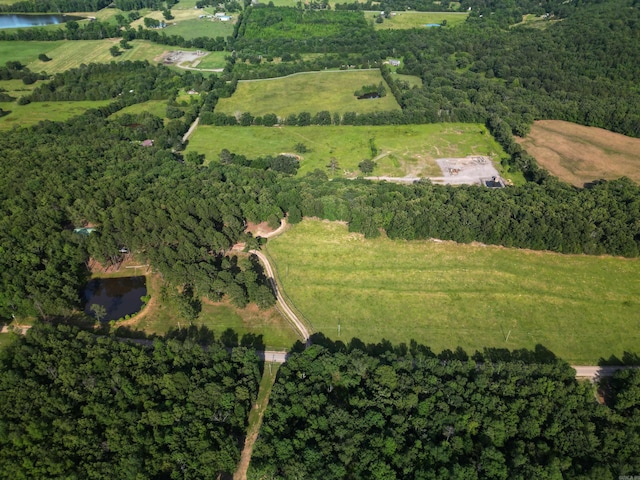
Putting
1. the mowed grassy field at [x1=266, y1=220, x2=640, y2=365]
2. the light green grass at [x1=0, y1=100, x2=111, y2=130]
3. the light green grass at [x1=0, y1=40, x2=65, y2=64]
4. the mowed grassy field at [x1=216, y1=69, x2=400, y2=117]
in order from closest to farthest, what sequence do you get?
the mowed grassy field at [x1=266, y1=220, x2=640, y2=365] < the light green grass at [x1=0, y1=100, x2=111, y2=130] < the mowed grassy field at [x1=216, y1=69, x2=400, y2=117] < the light green grass at [x1=0, y1=40, x2=65, y2=64]

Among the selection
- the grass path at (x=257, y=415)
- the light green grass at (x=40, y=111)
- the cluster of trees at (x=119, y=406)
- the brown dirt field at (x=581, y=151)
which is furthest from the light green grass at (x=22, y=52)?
the brown dirt field at (x=581, y=151)

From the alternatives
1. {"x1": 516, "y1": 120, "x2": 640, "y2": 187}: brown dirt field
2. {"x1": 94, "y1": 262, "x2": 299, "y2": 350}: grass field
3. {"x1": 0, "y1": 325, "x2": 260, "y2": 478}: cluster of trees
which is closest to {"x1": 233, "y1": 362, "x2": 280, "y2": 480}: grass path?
{"x1": 0, "y1": 325, "x2": 260, "y2": 478}: cluster of trees

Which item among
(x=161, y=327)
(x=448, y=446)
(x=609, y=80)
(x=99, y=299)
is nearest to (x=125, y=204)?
(x=99, y=299)

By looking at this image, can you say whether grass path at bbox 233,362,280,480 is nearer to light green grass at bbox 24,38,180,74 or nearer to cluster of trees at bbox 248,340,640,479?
→ cluster of trees at bbox 248,340,640,479

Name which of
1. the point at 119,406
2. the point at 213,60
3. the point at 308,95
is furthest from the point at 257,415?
the point at 213,60

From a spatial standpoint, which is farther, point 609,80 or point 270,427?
point 609,80

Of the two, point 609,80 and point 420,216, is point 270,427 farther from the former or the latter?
point 609,80

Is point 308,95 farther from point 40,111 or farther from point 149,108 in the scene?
point 40,111
